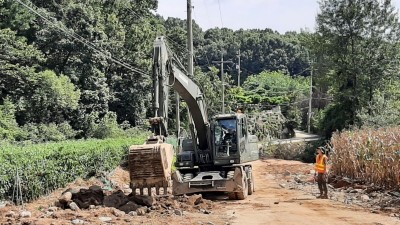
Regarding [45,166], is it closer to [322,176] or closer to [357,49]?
[322,176]

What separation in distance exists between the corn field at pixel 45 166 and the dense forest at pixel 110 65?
27.1ft

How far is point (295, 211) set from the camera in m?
13.5

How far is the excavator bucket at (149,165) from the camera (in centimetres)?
1129

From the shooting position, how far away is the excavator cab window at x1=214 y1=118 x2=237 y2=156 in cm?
1656

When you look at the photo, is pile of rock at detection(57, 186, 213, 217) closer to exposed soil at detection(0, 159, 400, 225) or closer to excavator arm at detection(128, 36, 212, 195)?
exposed soil at detection(0, 159, 400, 225)

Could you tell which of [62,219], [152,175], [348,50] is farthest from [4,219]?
[348,50]

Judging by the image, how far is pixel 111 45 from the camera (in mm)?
43156

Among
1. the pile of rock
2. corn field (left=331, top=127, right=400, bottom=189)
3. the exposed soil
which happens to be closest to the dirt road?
the exposed soil

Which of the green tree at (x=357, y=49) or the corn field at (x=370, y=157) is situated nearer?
the corn field at (x=370, y=157)

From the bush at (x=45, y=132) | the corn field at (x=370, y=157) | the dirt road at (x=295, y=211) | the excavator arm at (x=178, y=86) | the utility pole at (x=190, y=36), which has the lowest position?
the dirt road at (x=295, y=211)

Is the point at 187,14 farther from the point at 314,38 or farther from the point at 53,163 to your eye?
the point at 314,38

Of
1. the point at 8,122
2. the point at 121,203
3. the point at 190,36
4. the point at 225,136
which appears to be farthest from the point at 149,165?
the point at 8,122

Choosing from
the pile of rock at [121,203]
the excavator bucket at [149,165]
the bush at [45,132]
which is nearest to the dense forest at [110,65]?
the bush at [45,132]

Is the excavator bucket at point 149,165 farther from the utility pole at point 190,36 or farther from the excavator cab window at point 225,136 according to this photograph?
the utility pole at point 190,36
